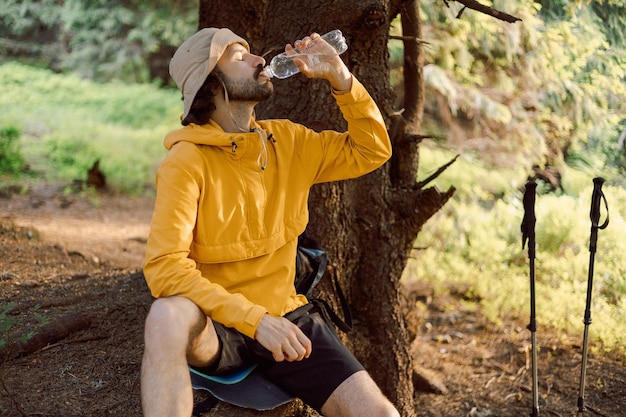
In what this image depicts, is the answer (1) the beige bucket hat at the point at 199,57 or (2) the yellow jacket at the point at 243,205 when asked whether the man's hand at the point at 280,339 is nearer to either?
(2) the yellow jacket at the point at 243,205

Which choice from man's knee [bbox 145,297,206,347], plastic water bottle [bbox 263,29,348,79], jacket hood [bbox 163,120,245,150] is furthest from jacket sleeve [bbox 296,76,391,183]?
man's knee [bbox 145,297,206,347]

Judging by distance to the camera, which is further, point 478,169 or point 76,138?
point 76,138

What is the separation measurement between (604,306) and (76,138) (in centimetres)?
897

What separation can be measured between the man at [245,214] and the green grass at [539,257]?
2.27 m

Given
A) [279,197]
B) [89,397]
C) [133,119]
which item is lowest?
[133,119]

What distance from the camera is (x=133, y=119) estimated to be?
48.1ft

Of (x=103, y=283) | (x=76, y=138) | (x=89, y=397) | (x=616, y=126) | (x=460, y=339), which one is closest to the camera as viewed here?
(x=89, y=397)

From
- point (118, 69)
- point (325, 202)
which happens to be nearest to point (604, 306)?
point (325, 202)

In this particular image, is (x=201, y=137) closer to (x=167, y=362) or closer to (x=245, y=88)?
(x=245, y=88)

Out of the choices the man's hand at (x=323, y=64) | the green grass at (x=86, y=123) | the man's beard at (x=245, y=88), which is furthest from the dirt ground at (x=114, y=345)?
the green grass at (x=86, y=123)

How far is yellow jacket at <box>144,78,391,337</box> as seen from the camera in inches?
103

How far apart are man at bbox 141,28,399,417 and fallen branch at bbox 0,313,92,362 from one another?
4.06 feet

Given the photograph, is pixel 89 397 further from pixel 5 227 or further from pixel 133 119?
pixel 133 119

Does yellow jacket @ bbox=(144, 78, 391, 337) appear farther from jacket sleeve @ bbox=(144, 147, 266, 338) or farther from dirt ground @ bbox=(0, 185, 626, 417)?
dirt ground @ bbox=(0, 185, 626, 417)
